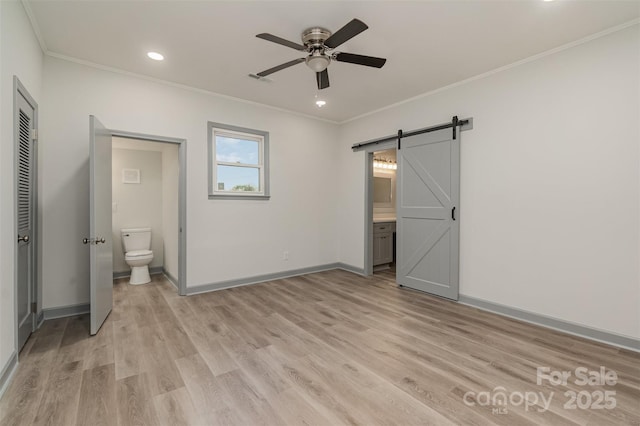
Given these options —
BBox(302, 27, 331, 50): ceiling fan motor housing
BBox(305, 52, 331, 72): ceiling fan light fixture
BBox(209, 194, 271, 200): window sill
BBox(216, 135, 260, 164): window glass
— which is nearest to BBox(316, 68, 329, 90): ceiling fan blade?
BBox(305, 52, 331, 72): ceiling fan light fixture

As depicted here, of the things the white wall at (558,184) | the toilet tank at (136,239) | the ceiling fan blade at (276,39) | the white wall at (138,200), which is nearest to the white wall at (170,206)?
the white wall at (138,200)

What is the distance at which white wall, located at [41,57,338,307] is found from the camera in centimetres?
311

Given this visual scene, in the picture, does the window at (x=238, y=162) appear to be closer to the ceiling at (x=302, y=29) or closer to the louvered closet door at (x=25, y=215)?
the ceiling at (x=302, y=29)

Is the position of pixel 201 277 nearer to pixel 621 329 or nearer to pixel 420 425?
pixel 420 425

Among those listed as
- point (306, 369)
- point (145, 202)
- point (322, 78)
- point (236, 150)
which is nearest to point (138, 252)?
point (145, 202)

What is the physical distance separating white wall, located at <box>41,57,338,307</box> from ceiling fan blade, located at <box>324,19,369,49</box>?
7.78 feet

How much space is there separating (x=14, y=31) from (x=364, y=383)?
3.60 metres

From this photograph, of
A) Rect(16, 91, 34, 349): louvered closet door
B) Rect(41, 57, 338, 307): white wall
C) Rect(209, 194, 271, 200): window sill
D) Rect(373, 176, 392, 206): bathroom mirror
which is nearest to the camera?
Rect(16, 91, 34, 349): louvered closet door

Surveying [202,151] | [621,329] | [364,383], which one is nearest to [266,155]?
[202,151]

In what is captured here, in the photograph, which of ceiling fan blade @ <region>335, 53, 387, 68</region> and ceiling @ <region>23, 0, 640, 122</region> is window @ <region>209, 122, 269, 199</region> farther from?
ceiling fan blade @ <region>335, 53, 387, 68</region>

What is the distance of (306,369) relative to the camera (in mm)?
2182

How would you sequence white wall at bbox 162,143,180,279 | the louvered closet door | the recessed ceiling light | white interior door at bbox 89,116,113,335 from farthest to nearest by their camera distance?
white wall at bbox 162,143,180,279 < the recessed ceiling light < white interior door at bbox 89,116,113,335 < the louvered closet door

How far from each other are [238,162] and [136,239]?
2167 mm

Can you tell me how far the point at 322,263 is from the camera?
5.38m
